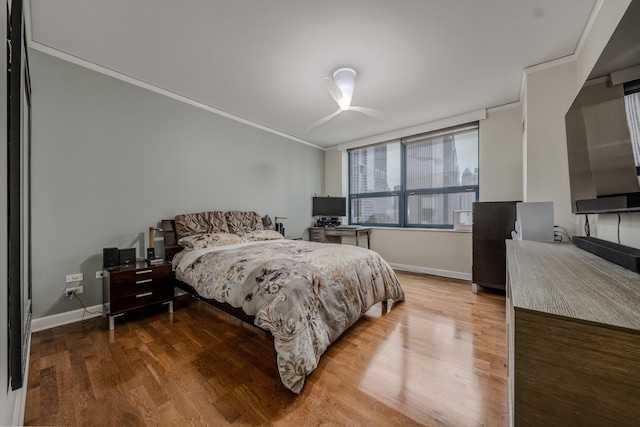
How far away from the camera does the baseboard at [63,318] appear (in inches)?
83.7

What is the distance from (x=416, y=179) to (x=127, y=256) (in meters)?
4.39

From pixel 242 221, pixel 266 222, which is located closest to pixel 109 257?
pixel 242 221

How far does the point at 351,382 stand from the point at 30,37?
3.83 meters

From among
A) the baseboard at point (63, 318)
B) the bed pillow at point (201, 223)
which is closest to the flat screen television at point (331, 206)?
the bed pillow at point (201, 223)

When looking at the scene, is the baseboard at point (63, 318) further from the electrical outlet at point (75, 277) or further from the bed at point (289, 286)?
the bed at point (289, 286)

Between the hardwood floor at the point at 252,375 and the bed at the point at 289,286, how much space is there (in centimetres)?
19

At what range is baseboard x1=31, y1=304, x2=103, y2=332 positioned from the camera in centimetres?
212

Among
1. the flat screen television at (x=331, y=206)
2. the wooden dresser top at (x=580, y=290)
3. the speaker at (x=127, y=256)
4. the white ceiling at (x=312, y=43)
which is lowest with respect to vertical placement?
the speaker at (x=127, y=256)

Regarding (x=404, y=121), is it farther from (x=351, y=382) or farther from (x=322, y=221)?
(x=351, y=382)

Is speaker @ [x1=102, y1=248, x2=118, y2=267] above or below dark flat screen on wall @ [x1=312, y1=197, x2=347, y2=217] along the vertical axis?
below

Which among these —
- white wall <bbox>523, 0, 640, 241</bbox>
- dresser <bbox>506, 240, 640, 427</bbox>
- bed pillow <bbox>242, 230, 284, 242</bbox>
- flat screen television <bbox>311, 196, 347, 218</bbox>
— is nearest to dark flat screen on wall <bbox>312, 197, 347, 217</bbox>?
flat screen television <bbox>311, 196, 347, 218</bbox>

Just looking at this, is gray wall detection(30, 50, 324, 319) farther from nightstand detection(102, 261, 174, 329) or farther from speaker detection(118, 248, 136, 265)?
nightstand detection(102, 261, 174, 329)

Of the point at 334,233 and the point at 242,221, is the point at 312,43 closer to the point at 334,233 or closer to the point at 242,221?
the point at 242,221

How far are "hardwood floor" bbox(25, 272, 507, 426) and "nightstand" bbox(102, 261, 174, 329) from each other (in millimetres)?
189
